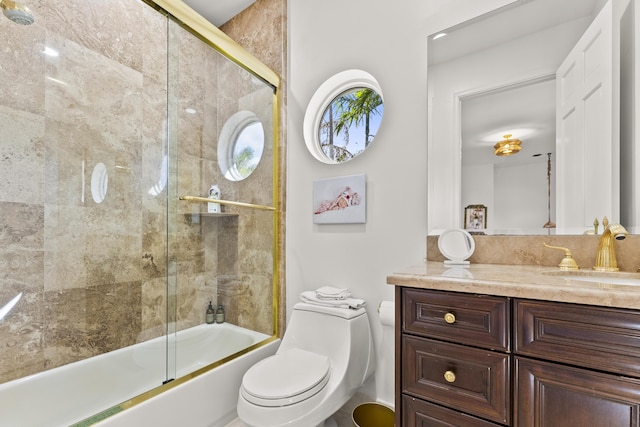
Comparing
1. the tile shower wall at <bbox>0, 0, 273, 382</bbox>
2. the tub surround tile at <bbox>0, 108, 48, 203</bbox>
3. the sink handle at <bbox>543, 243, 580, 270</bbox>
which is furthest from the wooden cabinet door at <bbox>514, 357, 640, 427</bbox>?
the tub surround tile at <bbox>0, 108, 48, 203</bbox>

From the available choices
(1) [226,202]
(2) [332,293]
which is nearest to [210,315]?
(1) [226,202]

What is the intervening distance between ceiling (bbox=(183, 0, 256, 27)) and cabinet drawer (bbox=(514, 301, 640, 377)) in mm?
2613

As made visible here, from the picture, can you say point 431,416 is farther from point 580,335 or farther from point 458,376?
point 580,335

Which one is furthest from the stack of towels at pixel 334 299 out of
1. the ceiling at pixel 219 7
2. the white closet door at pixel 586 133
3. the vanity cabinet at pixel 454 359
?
the ceiling at pixel 219 7

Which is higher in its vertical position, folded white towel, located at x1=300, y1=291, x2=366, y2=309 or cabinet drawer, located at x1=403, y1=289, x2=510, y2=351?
cabinet drawer, located at x1=403, y1=289, x2=510, y2=351

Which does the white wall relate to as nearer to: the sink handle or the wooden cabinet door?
the sink handle

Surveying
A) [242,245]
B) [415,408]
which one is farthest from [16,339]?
[415,408]

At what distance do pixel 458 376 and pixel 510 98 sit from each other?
121 centimetres

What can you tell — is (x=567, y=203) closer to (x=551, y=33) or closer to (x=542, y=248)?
(x=542, y=248)

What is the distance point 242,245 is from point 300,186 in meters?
0.56

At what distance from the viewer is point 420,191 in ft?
5.11

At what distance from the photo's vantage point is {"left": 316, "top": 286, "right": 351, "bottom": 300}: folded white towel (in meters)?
1.66

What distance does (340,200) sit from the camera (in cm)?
180

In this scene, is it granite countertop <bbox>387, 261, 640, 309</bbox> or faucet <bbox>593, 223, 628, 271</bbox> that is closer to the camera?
granite countertop <bbox>387, 261, 640, 309</bbox>
